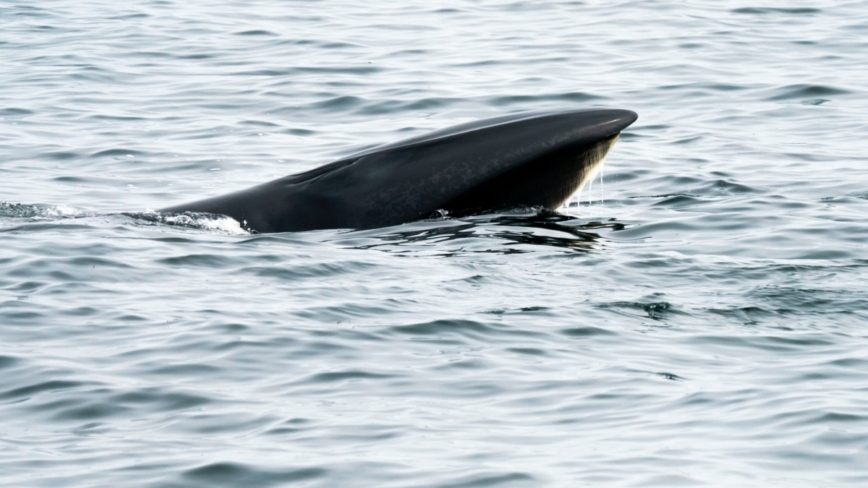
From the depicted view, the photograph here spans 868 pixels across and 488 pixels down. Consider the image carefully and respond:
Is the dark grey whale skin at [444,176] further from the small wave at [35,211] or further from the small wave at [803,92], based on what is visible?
the small wave at [803,92]

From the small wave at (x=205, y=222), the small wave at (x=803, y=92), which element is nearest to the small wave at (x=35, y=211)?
the small wave at (x=205, y=222)

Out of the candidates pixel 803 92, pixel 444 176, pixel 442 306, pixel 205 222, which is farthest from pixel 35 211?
pixel 803 92

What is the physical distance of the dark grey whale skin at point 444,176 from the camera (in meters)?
Answer: 10.5

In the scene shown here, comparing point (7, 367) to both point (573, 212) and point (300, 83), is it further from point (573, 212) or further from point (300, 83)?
point (300, 83)

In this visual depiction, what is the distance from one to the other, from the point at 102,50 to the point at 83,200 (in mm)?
11752

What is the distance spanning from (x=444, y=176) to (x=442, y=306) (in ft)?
5.81

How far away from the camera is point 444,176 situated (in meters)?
10.6

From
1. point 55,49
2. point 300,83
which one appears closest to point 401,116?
point 300,83

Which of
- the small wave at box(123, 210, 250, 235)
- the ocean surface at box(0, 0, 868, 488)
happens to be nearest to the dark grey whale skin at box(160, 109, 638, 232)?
the small wave at box(123, 210, 250, 235)

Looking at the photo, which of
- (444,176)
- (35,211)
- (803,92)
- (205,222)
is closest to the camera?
(444,176)

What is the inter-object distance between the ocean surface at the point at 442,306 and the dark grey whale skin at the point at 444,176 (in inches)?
6.6

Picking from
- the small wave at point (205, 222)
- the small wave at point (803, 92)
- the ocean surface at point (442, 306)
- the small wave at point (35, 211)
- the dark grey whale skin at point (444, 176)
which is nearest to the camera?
the ocean surface at point (442, 306)

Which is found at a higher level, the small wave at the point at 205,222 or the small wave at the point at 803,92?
the small wave at the point at 205,222

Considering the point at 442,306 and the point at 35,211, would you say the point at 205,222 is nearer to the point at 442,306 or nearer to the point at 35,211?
the point at 35,211
